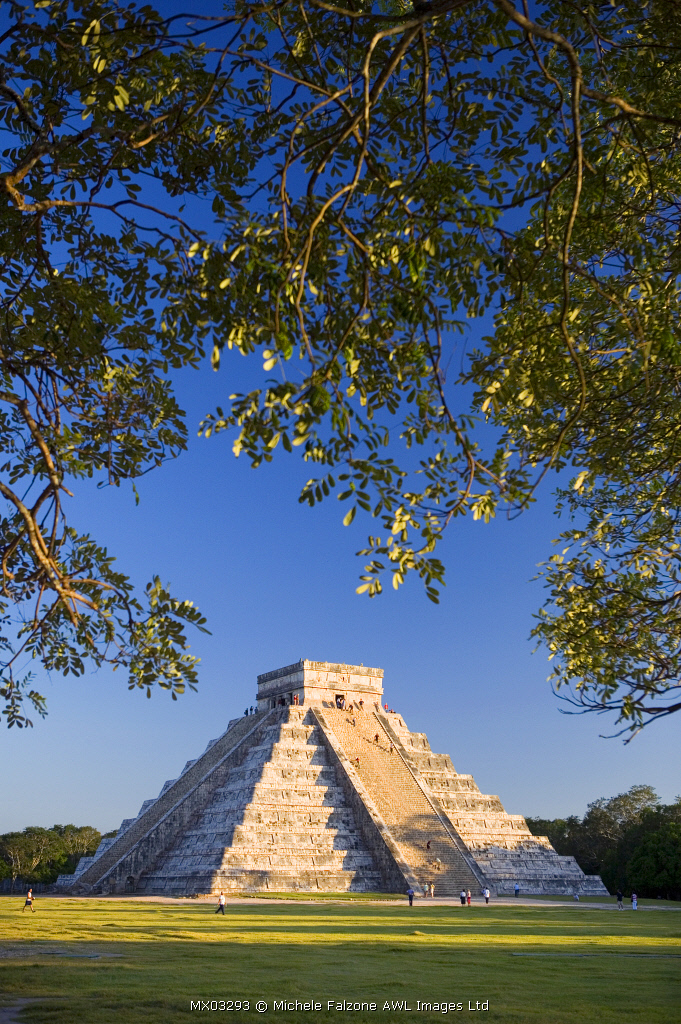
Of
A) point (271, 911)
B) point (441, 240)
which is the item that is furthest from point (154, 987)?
point (271, 911)

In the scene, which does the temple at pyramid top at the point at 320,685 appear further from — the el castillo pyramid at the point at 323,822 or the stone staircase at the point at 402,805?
the stone staircase at the point at 402,805

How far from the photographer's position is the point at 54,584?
693 cm

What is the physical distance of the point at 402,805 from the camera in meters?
37.7

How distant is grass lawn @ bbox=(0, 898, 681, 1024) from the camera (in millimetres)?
9055

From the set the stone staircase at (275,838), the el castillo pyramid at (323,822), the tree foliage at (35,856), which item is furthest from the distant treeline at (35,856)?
the stone staircase at (275,838)

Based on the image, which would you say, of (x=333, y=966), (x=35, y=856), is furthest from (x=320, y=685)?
(x=333, y=966)

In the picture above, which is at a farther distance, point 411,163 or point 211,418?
point 411,163

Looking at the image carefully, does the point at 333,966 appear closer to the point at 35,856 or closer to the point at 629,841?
the point at 629,841

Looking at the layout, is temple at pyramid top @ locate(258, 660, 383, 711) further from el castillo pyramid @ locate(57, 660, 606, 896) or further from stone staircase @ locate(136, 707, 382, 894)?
stone staircase @ locate(136, 707, 382, 894)

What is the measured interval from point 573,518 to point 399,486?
5.19m

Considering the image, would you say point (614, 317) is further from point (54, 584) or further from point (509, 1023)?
point (509, 1023)

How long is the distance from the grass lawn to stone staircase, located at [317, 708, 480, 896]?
11.8m

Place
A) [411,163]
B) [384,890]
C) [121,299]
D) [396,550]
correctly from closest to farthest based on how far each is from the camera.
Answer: [396,550], [411,163], [121,299], [384,890]

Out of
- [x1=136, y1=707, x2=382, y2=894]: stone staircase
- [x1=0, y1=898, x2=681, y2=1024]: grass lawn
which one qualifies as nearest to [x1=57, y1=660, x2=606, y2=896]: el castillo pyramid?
[x1=136, y1=707, x2=382, y2=894]: stone staircase
